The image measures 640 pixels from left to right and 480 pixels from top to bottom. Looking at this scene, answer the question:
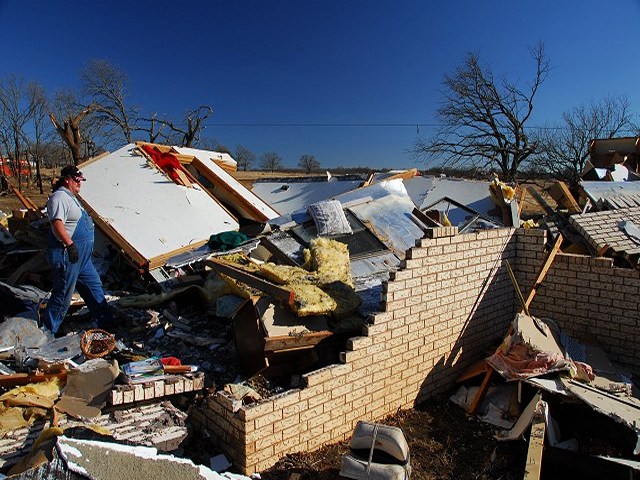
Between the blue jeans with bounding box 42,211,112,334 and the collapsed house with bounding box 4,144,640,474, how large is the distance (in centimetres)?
74

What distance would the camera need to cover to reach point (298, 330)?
13.8ft

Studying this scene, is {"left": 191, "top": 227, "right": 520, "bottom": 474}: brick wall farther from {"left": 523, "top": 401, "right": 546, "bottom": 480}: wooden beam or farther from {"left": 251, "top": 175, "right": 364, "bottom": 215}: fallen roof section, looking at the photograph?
{"left": 251, "top": 175, "right": 364, "bottom": 215}: fallen roof section

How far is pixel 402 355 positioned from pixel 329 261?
1355 mm

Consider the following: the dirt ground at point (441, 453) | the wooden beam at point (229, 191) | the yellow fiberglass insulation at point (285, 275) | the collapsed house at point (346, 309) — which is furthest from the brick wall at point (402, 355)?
→ the wooden beam at point (229, 191)

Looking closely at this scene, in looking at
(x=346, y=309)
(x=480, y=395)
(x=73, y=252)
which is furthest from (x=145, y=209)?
(x=480, y=395)

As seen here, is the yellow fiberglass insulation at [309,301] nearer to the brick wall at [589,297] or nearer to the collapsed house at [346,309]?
the collapsed house at [346,309]

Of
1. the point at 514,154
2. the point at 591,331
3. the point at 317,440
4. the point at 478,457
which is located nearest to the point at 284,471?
the point at 317,440

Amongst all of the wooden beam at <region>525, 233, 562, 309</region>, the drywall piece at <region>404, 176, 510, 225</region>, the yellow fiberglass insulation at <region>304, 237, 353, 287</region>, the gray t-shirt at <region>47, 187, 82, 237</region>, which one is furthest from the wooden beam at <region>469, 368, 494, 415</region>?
the drywall piece at <region>404, 176, 510, 225</region>

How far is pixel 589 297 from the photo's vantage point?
529 centimetres

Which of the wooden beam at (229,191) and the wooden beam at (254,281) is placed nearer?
the wooden beam at (254,281)

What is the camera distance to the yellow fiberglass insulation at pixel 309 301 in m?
A: 4.22

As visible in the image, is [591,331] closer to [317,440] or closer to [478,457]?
[478,457]

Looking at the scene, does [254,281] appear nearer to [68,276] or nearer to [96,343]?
[96,343]

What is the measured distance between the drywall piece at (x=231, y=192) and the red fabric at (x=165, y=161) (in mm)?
763
